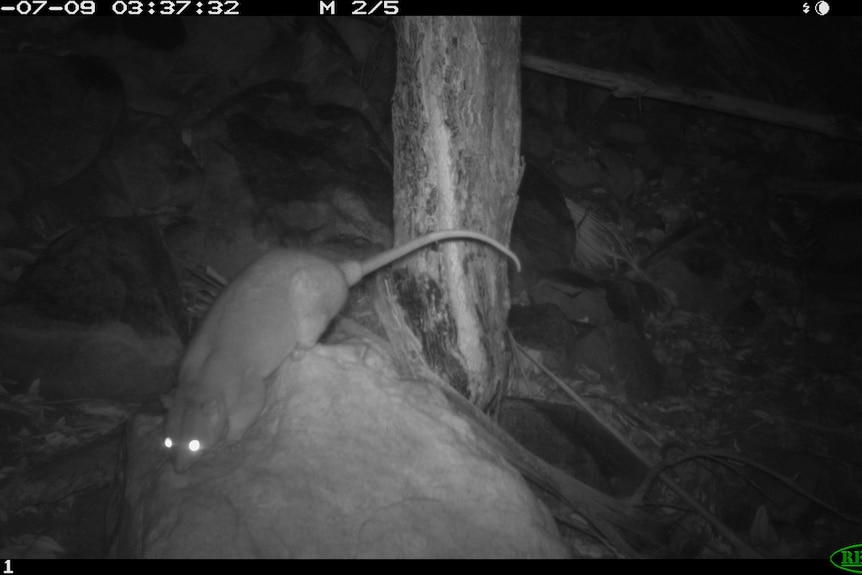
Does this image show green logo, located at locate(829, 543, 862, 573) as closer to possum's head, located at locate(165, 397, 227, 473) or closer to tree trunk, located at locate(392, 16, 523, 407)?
tree trunk, located at locate(392, 16, 523, 407)

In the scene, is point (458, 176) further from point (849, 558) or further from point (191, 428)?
point (849, 558)

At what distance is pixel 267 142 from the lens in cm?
646

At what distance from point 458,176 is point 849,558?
3.73m

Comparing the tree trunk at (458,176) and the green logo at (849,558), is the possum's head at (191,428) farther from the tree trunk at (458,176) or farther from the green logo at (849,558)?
the green logo at (849,558)

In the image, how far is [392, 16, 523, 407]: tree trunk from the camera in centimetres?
330

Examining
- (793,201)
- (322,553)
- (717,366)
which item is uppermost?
(793,201)

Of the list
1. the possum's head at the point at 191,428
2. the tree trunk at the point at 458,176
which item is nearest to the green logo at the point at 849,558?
the tree trunk at the point at 458,176

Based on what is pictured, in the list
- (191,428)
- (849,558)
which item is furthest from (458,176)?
(849,558)

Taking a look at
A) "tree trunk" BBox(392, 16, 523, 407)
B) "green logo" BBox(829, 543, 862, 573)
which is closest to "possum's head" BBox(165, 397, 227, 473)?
"tree trunk" BBox(392, 16, 523, 407)

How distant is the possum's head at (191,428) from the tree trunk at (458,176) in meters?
1.37

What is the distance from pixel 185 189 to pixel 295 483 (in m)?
4.98

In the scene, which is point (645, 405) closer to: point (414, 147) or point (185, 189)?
point (414, 147)

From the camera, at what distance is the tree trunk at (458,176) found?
10.8 ft

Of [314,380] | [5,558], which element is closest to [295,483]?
[314,380]
